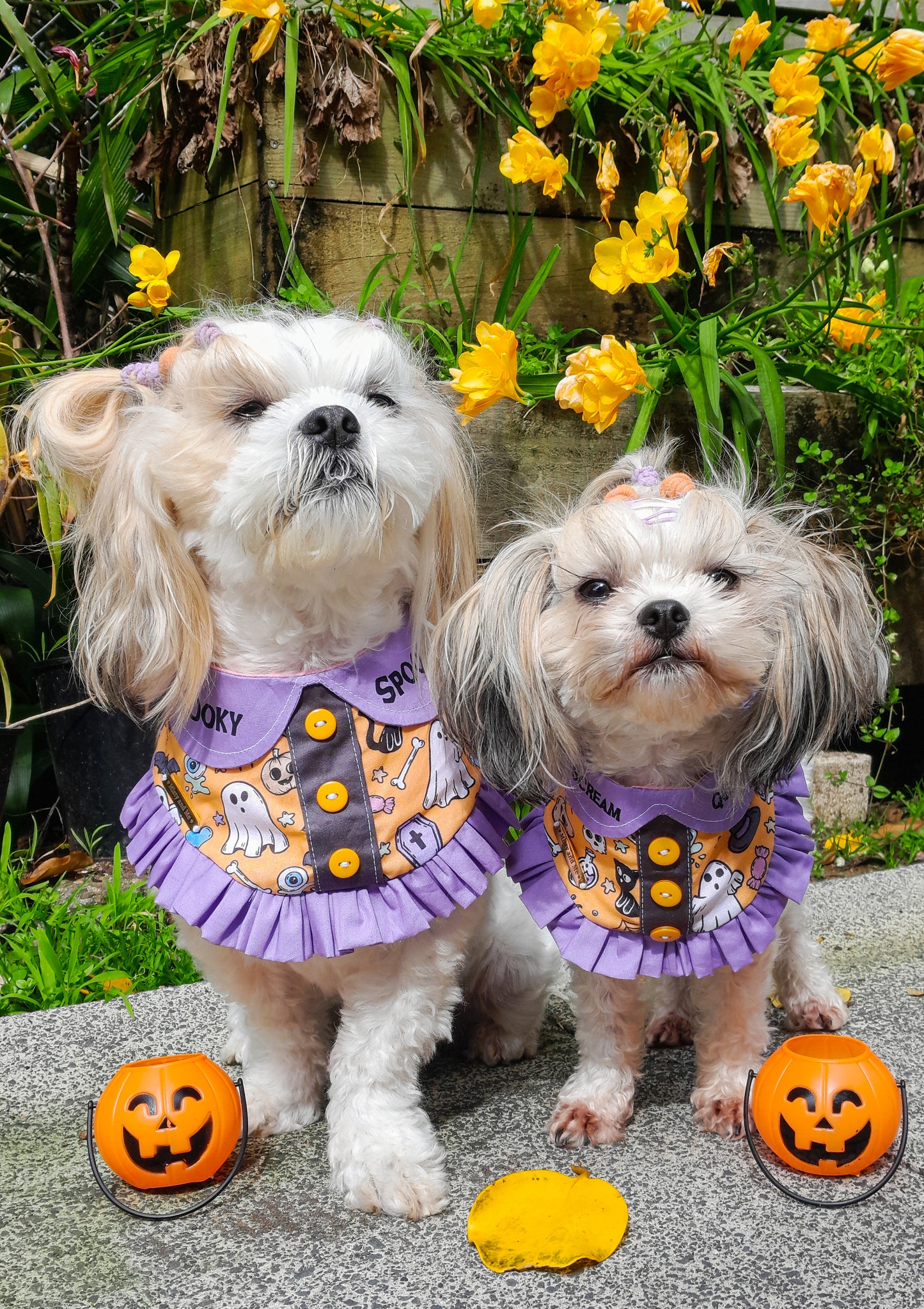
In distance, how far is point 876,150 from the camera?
90.6 inches

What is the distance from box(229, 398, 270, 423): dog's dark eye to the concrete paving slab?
1.16m

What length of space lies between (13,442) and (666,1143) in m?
1.70

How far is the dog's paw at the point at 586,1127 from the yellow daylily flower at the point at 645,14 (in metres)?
2.34

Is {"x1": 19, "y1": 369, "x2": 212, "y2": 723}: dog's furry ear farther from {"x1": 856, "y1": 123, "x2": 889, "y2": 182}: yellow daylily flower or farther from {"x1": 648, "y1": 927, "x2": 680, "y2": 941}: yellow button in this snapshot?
{"x1": 856, "y1": 123, "x2": 889, "y2": 182}: yellow daylily flower

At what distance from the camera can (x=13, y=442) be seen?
208 centimetres

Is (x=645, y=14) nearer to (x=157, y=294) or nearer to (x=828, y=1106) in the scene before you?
(x=157, y=294)

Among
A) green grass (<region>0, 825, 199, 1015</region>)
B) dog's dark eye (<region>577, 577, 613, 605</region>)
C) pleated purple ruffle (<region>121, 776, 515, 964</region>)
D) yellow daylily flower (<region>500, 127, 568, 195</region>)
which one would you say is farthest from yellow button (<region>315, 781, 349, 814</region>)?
yellow daylily flower (<region>500, 127, 568, 195</region>)

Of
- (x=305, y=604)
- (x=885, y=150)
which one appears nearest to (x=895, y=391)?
Answer: (x=885, y=150)

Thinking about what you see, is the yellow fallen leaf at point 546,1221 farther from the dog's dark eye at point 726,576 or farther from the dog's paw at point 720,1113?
the dog's dark eye at point 726,576

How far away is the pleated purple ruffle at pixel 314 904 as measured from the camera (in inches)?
63.2

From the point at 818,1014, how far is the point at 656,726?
83cm

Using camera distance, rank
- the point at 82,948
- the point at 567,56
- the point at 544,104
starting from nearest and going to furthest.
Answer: the point at 567,56
the point at 544,104
the point at 82,948

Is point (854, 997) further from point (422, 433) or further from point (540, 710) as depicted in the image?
point (422, 433)

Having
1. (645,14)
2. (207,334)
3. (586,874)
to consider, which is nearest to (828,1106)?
(586,874)
